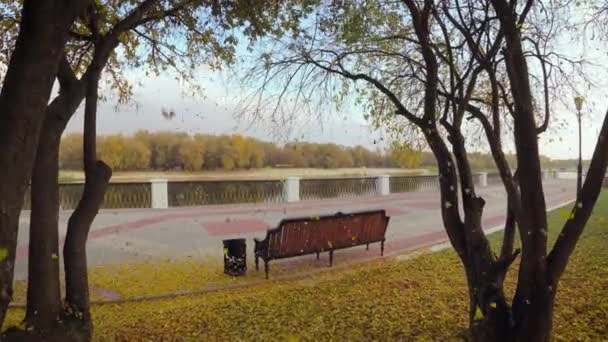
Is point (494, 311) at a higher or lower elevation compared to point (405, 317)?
higher

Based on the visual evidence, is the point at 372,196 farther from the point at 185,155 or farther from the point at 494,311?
the point at 494,311

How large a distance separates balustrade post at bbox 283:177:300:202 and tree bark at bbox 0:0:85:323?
52.3ft

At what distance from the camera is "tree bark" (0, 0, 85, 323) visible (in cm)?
195

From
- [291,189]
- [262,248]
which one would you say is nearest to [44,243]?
[262,248]

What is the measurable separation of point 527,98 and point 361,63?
2.74m

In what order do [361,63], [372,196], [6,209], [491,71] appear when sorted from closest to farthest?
1. [6,209]
2. [491,71]
3. [361,63]
4. [372,196]

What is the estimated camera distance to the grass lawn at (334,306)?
4191 millimetres

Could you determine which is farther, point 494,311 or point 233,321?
point 233,321

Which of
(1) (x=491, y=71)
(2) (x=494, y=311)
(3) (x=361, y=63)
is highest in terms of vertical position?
(3) (x=361, y=63)

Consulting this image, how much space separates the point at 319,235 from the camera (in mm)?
7375

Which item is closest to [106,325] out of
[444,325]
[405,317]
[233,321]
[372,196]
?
[233,321]

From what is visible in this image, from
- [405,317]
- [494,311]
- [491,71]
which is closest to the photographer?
[494,311]

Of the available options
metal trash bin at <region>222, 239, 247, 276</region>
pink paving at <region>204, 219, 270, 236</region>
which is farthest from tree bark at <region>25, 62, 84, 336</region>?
pink paving at <region>204, 219, 270, 236</region>

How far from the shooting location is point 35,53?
202cm
